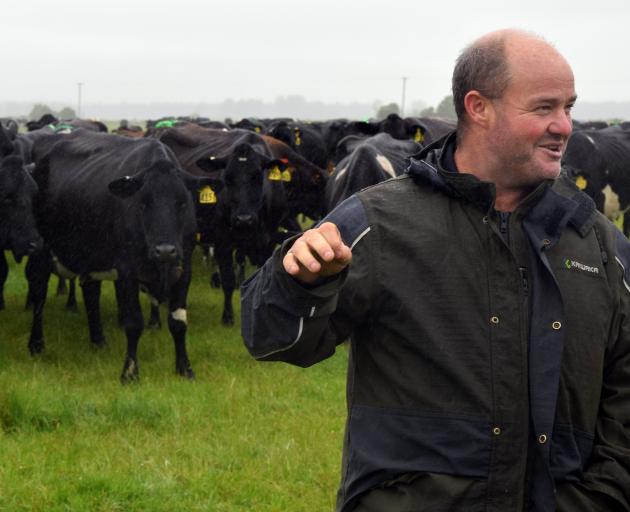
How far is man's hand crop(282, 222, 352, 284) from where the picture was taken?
2162 millimetres

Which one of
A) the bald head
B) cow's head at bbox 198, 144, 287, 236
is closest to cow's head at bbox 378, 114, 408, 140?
cow's head at bbox 198, 144, 287, 236

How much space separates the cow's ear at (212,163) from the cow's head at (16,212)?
2225 mm

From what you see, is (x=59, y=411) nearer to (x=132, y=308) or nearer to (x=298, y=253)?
(x=132, y=308)

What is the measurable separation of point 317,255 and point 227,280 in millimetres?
9072

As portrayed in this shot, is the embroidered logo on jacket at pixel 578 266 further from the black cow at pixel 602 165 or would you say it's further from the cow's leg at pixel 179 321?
the black cow at pixel 602 165

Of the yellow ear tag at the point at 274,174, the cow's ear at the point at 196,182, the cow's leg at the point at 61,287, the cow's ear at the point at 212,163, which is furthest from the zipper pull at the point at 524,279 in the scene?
the cow's leg at the point at 61,287

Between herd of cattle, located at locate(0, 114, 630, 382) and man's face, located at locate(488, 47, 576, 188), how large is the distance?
5827mm

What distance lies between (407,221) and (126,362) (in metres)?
6.23

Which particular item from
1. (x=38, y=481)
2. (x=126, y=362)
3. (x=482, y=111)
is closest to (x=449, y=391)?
(x=482, y=111)

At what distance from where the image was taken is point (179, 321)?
8.78 m

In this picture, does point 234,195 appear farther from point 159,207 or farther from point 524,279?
point 524,279

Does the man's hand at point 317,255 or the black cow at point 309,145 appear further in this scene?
the black cow at point 309,145

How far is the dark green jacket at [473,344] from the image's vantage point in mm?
2467

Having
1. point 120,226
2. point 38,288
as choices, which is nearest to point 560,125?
point 120,226
